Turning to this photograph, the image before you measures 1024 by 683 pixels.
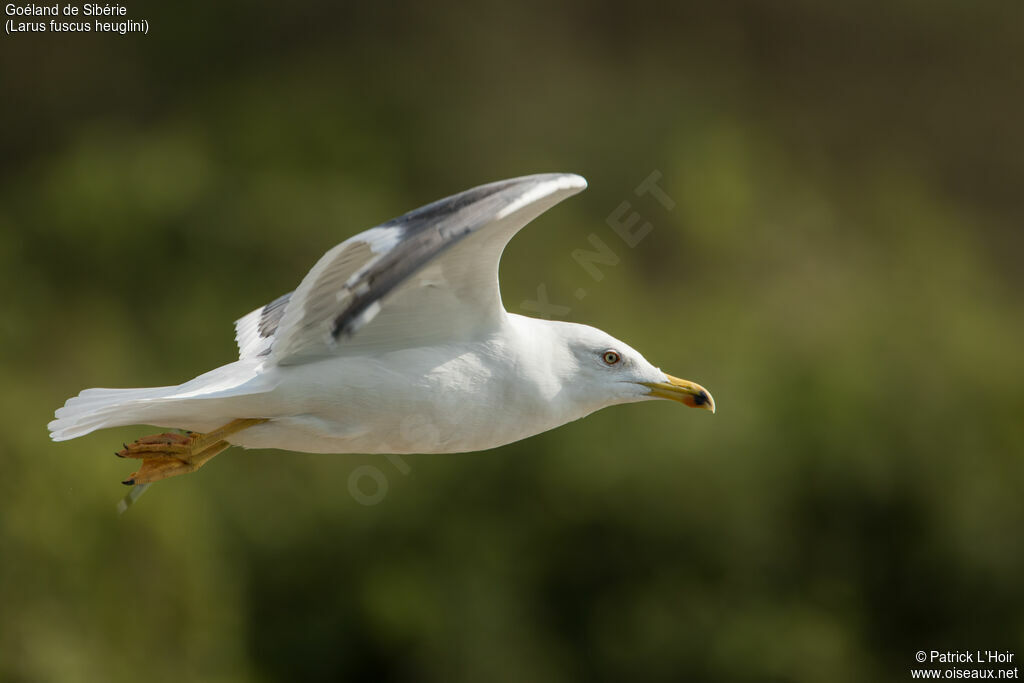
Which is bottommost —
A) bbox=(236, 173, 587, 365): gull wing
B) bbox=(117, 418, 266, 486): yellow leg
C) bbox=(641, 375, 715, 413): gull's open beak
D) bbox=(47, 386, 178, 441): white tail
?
bbox=(641, 375, 715, 413): gull's open beak

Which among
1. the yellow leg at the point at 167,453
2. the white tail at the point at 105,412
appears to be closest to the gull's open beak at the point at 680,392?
the yellow leg at the point at 167,453

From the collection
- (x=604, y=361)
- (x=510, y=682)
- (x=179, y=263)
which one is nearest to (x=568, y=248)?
(x=179, y=263)

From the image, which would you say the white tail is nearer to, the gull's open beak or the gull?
the gull

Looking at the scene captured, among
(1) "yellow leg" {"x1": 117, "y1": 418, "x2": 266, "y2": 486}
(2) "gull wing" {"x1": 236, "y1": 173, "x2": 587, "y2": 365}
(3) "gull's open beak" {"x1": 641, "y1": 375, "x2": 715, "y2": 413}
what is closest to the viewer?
(2) "gull wing" {"x1": 236, "y1": 173, "x2": 587, "y2": 365}

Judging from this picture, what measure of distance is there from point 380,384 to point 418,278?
0.31 meters

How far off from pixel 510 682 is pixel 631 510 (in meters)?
1.55

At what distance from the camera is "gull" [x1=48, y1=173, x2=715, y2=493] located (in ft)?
11.3

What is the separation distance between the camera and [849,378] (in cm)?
1105

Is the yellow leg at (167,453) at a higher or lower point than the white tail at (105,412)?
lower

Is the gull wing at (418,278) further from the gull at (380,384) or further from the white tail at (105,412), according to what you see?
the white tail at (105,412)

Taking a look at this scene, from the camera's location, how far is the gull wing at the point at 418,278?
10.1ft

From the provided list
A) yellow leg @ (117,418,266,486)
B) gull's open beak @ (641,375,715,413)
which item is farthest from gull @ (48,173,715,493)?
gull's open beak @ (641,375,715,413)

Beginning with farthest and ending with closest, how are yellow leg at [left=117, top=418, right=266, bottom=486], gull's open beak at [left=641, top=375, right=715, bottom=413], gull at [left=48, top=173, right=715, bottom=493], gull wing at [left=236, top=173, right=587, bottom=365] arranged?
gull's open beak at [left=641, top=375, right=715, bottom=413] → yellow leg at [left=117, top=418, right=266, bottom=486] → gull at [left=48, top=173, right=715, bottom=493] → gull wing at [left=236, top=173, right=587, bottom=365]

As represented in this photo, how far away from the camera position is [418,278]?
11.4 ft
